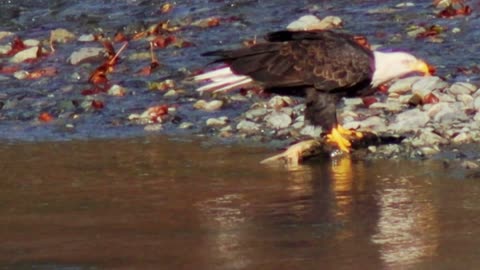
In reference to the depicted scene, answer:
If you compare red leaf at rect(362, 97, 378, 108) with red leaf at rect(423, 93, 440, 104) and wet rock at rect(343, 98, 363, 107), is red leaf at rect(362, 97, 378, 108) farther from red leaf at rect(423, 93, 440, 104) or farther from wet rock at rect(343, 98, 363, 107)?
red leaf at rect(423, 93, 440, 104)

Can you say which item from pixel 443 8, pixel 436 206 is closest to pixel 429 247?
pixel 436 206

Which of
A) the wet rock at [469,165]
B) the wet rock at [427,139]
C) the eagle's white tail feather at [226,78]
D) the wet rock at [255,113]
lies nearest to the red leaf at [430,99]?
the wet rock at [427,139]

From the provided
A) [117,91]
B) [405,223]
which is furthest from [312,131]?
[405,223]

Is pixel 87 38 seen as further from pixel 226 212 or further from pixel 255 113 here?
pixel 226 212

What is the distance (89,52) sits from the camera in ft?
39.4

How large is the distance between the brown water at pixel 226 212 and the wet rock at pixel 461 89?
5.26 ft

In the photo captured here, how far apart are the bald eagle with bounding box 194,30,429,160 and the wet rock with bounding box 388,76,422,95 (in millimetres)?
781

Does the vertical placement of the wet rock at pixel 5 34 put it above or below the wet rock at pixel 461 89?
below

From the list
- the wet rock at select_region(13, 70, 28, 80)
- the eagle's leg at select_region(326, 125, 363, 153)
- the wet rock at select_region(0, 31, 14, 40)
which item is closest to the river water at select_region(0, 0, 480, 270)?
the eagle's leg at select_region(326, 125, 363, 153)

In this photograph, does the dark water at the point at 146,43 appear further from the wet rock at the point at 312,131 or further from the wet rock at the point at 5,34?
the wet rock at the point at 312,131

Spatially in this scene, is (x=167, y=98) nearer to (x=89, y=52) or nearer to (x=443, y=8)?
(x=89, y=52)

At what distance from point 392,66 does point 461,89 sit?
33.1 inches

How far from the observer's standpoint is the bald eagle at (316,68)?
847cm

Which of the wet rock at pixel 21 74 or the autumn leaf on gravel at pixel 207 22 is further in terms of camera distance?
the autumn leaf on gravel at pixel 207 22
